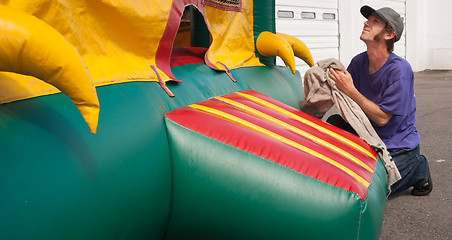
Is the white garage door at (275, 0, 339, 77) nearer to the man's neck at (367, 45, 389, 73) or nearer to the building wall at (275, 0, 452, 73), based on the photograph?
the building wall at (275, 0, 452, 73)

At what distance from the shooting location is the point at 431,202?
261cm

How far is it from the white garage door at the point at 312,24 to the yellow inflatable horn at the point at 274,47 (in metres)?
3.84

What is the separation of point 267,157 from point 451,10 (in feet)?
35.4

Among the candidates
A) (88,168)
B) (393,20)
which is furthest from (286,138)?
(393,20)

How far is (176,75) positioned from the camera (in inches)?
88.3

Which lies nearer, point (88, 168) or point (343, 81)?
point (88, 168)

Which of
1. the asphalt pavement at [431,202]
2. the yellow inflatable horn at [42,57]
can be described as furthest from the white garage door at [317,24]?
Answer: the yellow inflatable horn at [42,57]

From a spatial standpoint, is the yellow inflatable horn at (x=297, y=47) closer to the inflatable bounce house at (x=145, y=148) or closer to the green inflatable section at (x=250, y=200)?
the inflatable bounce house at (x=145, y=148)

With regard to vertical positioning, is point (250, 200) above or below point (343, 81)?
below

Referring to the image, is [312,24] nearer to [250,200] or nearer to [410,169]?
[410,169]

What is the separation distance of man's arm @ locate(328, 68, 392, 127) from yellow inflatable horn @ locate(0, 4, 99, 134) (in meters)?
1.56

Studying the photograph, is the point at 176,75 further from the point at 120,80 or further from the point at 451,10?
the point at 451,10

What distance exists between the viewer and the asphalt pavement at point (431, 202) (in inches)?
89.1

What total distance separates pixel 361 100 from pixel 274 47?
98cm
